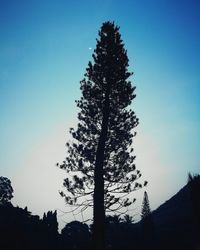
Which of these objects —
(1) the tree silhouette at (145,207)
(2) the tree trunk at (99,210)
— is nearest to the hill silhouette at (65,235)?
(2) the tree trunk at (99,210)

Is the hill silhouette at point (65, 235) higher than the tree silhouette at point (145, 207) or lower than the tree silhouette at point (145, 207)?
lower

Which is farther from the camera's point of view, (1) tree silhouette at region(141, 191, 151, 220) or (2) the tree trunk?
(1) tree silhouette at region(141, 191, 151, 220)

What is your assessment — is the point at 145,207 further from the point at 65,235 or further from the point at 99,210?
the point at 99,210

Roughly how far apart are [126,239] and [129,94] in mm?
26159

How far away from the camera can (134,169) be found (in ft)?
48.5

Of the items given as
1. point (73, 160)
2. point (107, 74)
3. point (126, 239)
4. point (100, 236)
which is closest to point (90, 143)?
point (73, 160)

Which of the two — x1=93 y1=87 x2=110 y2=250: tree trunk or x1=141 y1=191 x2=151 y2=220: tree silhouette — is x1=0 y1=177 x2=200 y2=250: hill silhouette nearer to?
x1=93 y1=87 x2=110 y2=250: tree trunk

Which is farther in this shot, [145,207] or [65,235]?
[145,207]

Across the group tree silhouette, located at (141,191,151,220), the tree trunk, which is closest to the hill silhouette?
the tree trunk

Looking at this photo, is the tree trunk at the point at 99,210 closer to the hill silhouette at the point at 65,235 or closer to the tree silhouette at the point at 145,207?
the hill silhouette at the point at 65,235

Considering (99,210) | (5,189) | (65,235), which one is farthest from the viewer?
(5,189)

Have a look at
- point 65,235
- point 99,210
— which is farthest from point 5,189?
point 99,210

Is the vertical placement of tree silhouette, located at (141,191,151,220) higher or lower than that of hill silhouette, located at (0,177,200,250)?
higher

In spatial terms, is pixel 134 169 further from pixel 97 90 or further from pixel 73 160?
pixel 97 90
